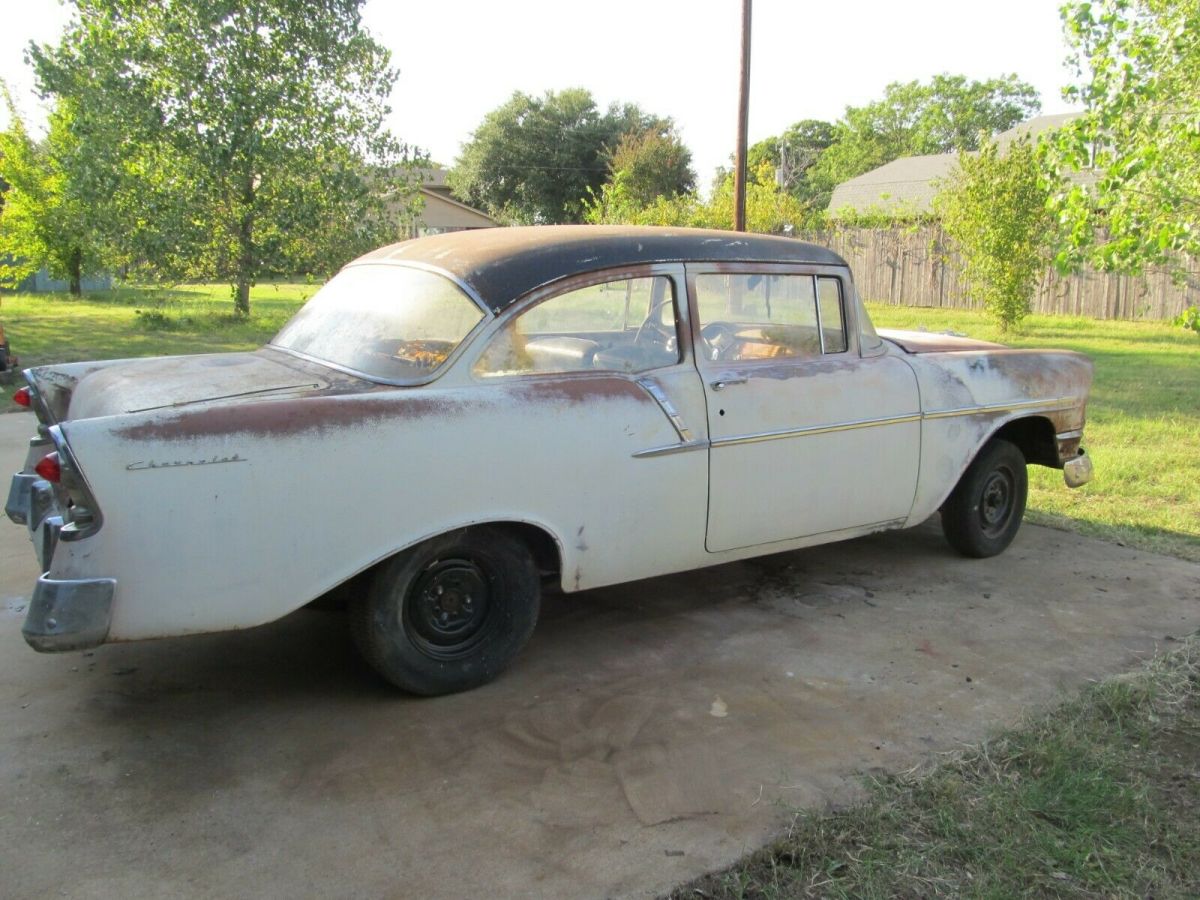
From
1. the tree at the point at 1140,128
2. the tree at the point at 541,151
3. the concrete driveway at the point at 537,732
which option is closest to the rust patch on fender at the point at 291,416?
the concrete driveway at the point at 537,732

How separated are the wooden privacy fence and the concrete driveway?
1514 cm

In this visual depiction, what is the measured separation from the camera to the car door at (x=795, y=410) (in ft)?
13.3

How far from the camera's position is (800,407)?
4.22 metres

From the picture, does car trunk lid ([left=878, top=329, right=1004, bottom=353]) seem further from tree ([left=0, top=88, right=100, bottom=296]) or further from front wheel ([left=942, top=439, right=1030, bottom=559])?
tree ([left=0, top=88, right=100, bottom=296])

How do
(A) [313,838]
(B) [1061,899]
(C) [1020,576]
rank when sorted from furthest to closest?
1. (C) [1020,576]
2. (A) [313,838]
3. (B) [1061,899]

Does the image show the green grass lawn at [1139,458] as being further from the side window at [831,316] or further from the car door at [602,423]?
Answer: the car door at [602,423]

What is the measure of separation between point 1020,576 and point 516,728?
2979 mm

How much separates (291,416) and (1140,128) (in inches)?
288

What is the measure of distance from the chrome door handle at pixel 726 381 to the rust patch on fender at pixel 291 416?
3.62 ft

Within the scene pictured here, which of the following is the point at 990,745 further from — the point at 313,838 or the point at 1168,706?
the point at 313,838

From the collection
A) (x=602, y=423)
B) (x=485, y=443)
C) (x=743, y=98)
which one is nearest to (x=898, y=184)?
(x=743, y=98)

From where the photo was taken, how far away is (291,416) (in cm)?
307

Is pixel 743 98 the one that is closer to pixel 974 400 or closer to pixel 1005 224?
pixel 1005 224

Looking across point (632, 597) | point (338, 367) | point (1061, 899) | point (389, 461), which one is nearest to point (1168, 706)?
point (1061, 899)
